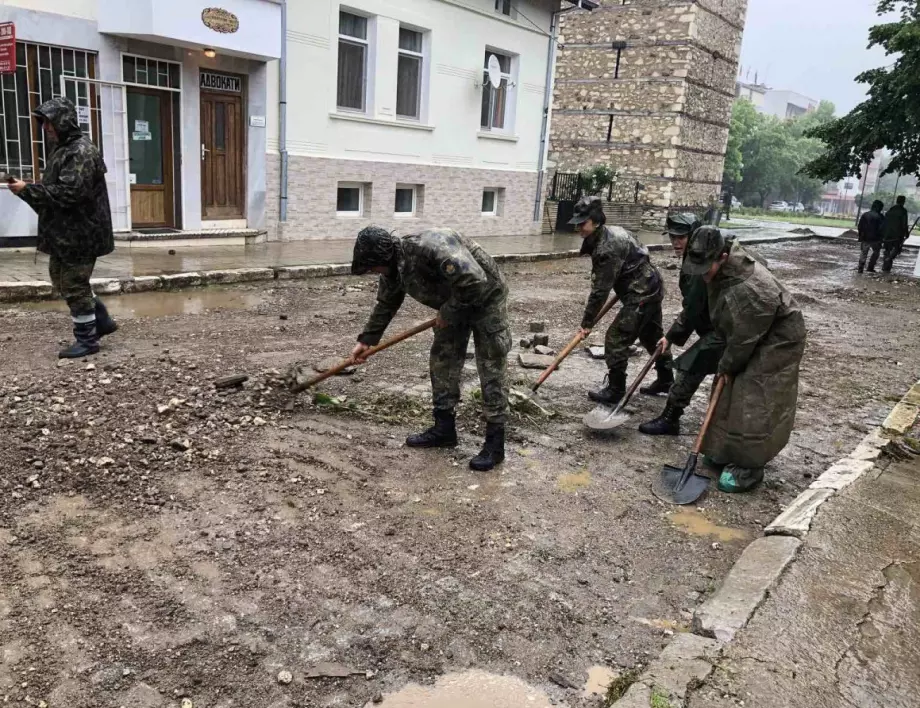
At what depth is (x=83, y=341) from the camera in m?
5.96

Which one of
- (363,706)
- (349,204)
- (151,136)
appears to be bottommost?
(363,706)

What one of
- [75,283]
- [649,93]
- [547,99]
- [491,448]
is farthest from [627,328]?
[649,93]

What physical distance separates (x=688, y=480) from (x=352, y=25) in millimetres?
12066

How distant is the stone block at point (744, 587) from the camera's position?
114 inches

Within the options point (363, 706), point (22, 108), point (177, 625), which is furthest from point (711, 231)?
point (22, 108)

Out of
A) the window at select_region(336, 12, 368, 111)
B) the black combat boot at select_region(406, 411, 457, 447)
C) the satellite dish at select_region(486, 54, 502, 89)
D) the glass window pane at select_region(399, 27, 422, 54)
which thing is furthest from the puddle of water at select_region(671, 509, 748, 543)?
the satellite dish at select_region(486, 54, 502, 89)

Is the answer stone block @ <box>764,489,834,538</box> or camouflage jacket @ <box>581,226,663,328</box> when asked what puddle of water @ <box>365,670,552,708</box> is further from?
camouflage jacket @ <box>581,226,663,328</box>

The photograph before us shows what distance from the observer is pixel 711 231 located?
4.05 metres

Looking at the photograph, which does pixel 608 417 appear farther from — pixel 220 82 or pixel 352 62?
pixel 352 62

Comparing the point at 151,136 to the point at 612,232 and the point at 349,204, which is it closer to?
the point at 349,204

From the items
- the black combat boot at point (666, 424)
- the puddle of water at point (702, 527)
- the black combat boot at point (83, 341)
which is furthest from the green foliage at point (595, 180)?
the puddle of water at point (702, 527)

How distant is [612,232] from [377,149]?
9.82 m

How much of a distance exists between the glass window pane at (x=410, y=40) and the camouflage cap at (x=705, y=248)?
1219 cm

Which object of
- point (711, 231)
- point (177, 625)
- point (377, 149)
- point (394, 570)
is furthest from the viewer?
point (377, 149)
